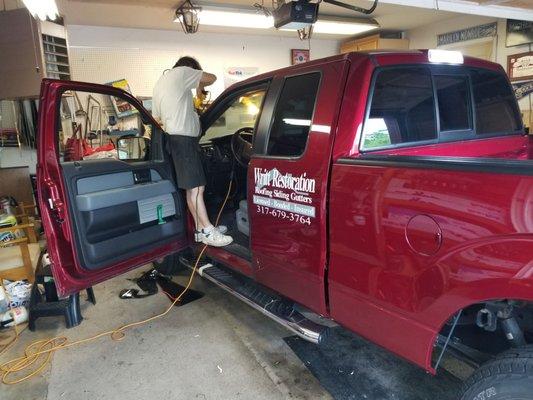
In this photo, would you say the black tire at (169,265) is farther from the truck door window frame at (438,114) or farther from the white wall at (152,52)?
the white wall at (152,52)

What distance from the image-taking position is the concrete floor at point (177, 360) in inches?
85.4

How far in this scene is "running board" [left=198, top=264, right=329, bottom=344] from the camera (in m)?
2.02

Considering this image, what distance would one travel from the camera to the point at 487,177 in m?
1.22

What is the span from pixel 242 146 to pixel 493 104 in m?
1.86

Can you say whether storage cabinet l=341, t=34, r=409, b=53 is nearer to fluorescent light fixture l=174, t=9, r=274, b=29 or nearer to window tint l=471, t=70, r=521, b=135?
fluorescent light fixture l=174, t=9, r=274, b=29

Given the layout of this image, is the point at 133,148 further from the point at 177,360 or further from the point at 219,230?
the point at 177,360

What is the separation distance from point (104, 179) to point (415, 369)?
2.32 m

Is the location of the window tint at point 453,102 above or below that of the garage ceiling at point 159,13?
below

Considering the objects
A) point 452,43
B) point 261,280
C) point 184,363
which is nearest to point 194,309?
point 184,363

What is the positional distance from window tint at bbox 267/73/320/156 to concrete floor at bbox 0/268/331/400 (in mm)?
1306

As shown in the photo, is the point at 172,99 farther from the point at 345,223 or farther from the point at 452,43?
the point at 452,43

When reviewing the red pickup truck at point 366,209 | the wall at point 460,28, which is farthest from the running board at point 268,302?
the wall at point 460,28

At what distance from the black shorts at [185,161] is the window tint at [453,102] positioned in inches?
70.1

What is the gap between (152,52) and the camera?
6.21 meters
